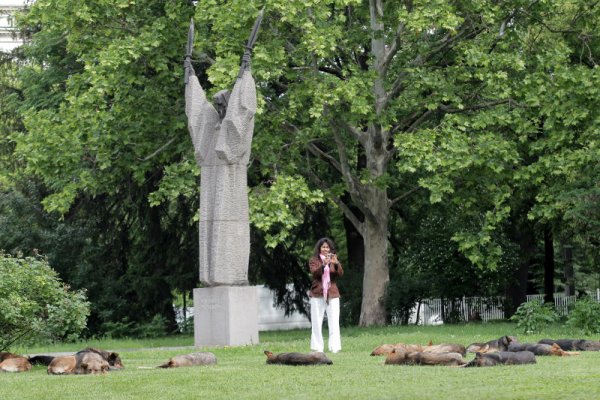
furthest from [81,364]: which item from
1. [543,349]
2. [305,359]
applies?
[543,349]

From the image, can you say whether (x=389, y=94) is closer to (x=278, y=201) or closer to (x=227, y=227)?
(x=278, y=201)

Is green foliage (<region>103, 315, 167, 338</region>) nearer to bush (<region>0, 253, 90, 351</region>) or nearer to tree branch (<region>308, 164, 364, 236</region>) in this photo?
tree branch (<region>308, 164, 364, 236</region>)

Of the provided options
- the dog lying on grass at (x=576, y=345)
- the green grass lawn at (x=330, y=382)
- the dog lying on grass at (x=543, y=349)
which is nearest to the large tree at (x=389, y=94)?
the dog lying on grass at (x=576, y=345)

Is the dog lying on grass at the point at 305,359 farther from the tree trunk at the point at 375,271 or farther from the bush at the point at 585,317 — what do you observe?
the tree trunk at the point at 375,271

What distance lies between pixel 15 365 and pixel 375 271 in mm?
20972

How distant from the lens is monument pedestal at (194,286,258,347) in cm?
2380

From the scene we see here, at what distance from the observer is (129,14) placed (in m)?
35.9

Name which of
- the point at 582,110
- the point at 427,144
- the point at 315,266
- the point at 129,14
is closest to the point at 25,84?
the point at 129,14

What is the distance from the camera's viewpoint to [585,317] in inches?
1030

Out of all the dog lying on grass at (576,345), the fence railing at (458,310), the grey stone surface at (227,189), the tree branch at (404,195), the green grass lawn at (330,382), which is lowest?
the green grass lawn at (330,382)

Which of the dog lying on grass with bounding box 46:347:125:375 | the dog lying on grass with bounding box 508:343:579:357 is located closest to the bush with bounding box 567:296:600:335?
the dog lying on grass with bounding box 508:343:579:357

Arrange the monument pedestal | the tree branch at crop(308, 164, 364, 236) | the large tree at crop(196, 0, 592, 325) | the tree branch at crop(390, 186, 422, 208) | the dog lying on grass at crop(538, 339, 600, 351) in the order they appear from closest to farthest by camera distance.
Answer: the dog lying on grass at crop(538, 339, 600, 351) → the monument pedestal → the large tree at crop(196, 0, 592, 325) → the tree branch at crop(308, 164, 364, 236) → the tree branch at crop(390, 186, 422, 208)

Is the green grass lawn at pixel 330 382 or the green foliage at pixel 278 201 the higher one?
the green foliage at pixel 278 201

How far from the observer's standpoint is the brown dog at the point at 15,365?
59.3 ft
